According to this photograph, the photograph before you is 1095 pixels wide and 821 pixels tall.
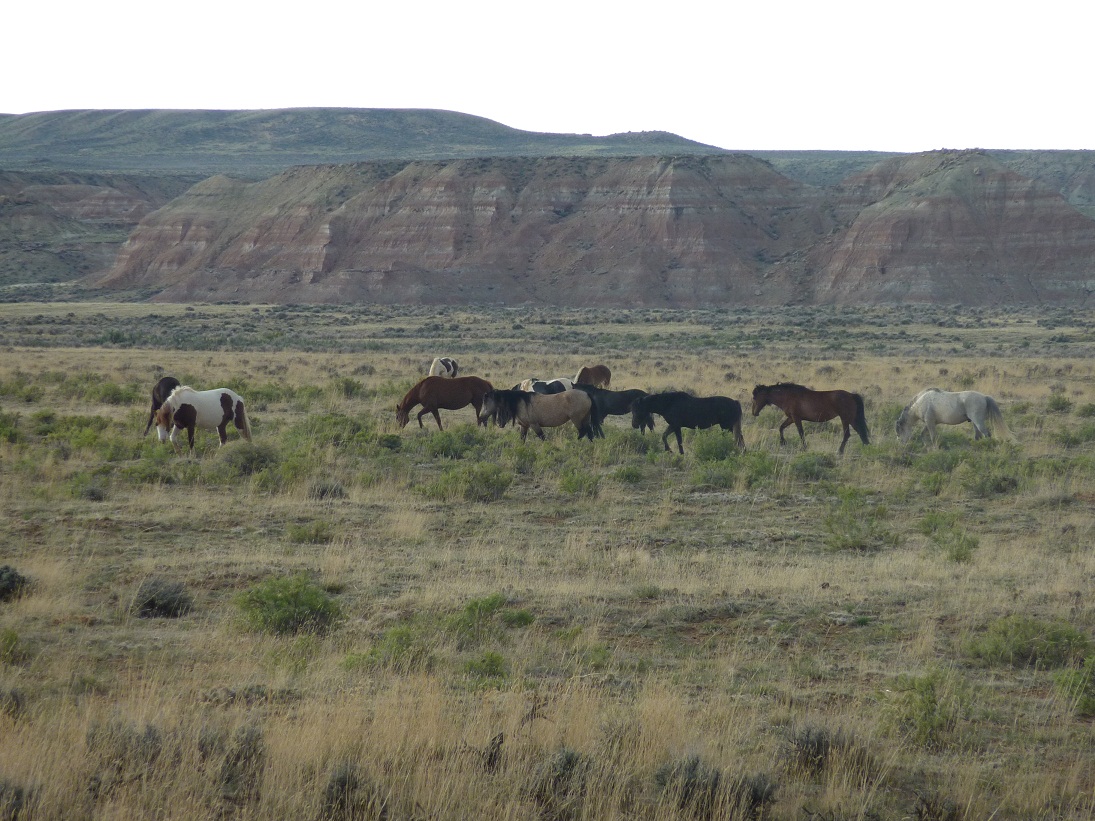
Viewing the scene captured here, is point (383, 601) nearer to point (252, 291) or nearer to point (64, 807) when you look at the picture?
point (64, 807)

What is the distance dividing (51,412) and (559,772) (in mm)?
19101

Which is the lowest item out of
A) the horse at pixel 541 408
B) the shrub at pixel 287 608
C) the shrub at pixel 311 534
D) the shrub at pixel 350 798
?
the shrub at pixel 311 534

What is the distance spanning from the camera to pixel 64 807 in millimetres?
5000

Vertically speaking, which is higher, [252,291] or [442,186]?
[442,186]

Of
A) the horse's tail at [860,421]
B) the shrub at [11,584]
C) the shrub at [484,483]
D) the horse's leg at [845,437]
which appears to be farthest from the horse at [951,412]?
the shrub at [11,584]

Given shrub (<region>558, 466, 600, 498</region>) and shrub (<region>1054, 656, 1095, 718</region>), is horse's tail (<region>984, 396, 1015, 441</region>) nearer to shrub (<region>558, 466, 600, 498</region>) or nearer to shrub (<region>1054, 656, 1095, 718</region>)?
shrub (<region>558, 466, 600, 498</region>)

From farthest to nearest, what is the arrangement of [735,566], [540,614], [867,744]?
[735,566], [540,614], [867,744]

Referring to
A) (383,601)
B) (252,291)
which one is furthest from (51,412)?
(252,291)

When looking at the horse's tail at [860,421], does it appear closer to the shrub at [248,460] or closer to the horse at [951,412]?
the horse at [951,412]

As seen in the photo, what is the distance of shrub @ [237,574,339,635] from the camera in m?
8.30

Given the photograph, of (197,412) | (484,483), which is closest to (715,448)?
(484,483)

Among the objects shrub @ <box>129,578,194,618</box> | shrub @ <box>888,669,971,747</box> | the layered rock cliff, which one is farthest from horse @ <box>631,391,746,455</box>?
the layered rock cliff

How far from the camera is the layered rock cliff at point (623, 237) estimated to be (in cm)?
9425

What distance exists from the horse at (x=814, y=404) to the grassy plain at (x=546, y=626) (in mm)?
523
